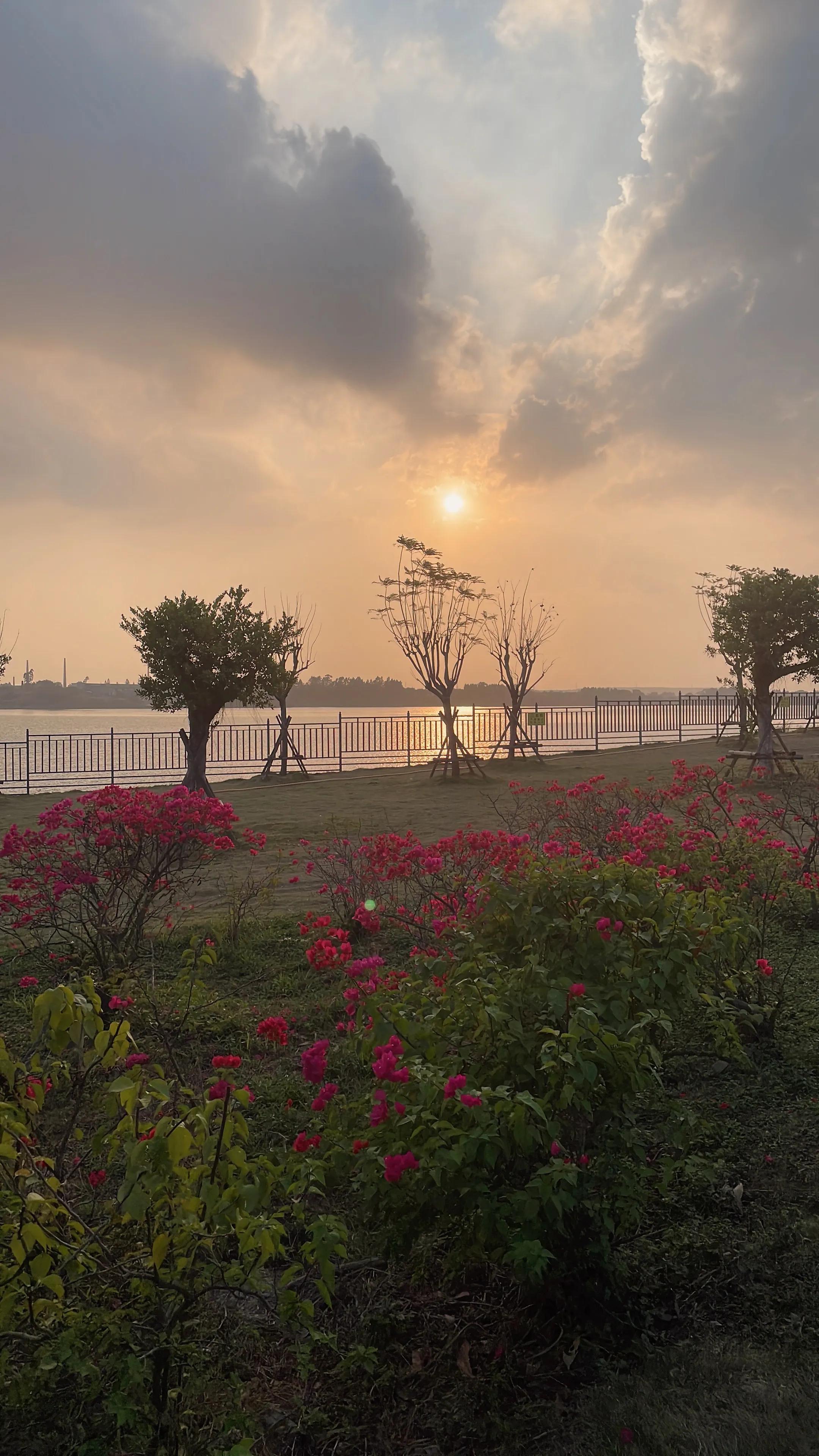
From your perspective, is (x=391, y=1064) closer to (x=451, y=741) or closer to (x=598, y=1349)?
(x=598, y=1349)

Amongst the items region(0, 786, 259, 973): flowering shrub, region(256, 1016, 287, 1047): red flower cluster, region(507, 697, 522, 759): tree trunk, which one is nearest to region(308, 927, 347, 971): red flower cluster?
region(256, 1016, 287, 1047): red flower cluster

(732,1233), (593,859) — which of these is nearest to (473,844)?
(593,859)

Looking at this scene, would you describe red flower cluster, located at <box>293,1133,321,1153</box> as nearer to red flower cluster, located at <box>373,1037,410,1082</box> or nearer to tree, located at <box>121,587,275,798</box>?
red flower cluster, located at <box>373,1037,410,1082</box>

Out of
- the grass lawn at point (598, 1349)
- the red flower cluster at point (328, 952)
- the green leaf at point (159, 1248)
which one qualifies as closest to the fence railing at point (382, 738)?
the red flower cluster at point (328, 952)

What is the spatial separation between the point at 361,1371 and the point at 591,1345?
67 cm

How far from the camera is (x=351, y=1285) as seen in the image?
2639 mm

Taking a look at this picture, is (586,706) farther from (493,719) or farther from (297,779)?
(297,779)

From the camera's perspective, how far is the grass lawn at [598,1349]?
79.1 inches

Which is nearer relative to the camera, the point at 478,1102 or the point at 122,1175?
the point at 478,1102

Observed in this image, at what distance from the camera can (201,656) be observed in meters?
14.2

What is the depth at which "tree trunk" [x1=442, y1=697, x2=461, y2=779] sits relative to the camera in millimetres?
20609

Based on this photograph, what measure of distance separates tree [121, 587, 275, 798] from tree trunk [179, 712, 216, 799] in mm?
19

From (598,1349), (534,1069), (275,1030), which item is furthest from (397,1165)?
(598,1349)

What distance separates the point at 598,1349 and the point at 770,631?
17.6 m
